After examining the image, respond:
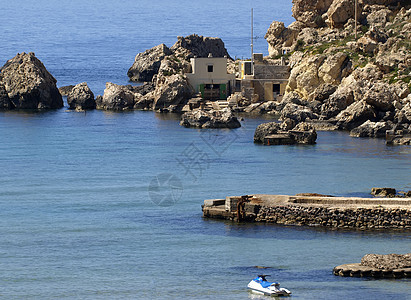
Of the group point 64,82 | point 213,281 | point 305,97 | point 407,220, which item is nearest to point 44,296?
point 213,281

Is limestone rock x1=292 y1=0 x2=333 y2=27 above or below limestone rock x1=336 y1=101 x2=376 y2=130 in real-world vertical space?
above

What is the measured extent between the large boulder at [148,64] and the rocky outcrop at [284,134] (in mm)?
71738

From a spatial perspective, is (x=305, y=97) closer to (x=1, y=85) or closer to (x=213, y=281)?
(x=1, y=85)

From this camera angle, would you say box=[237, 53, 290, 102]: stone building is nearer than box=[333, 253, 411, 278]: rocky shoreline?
No

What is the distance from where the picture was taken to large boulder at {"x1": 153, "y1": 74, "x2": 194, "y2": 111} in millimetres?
125500

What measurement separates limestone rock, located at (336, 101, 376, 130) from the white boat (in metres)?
60.2

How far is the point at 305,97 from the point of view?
11988 cm

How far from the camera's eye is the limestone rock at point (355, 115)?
102062mm

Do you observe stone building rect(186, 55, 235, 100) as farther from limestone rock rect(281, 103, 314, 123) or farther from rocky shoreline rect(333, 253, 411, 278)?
rocky shoreline rect(333, 253, 411, 278)

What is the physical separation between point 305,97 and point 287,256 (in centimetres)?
7074

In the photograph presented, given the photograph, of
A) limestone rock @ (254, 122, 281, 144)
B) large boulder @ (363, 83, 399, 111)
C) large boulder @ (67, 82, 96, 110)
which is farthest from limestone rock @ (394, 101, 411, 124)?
large boulder @ (67, 82, 96, 110)

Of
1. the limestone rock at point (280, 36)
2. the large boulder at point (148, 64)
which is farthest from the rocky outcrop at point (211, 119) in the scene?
the large boulder at point (148, 64)

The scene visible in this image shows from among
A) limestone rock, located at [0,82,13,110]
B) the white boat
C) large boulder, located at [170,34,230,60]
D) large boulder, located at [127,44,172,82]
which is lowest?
the white boat

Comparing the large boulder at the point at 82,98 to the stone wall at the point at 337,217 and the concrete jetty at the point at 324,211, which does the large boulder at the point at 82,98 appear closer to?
the concrete jetty at the point at 324,211
